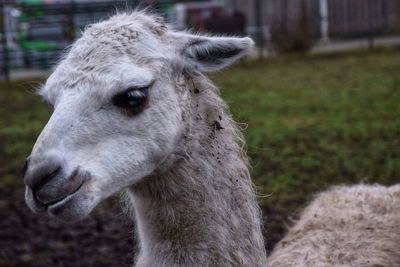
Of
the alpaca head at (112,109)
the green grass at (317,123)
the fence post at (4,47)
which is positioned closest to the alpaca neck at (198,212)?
the alpaca head at (112,109)

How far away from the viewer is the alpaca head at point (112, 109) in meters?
2.99

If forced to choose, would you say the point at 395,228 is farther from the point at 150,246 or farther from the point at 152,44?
the point at 152,44

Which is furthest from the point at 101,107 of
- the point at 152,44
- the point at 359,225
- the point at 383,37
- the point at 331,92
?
the point at 383,37

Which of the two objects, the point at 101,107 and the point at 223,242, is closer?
the point at 101,107

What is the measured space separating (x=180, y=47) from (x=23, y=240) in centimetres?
393

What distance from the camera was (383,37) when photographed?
28.5m

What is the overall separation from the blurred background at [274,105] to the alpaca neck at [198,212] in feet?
3.51

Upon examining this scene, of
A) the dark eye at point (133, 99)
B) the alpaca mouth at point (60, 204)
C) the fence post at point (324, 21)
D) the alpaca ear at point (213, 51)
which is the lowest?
the fence post at point (324, 21)

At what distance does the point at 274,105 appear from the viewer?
45.4 feet

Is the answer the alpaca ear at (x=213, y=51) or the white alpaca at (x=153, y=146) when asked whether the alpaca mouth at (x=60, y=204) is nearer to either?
the white alpaca at (x=153, y=146)

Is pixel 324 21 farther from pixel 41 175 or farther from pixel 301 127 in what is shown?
pixel 41 175

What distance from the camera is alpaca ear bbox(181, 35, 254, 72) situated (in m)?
3.50

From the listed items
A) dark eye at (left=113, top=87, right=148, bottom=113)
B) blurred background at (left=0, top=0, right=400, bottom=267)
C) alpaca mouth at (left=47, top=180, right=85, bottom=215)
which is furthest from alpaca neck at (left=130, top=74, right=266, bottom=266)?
blurred background at (left=0, top=0, right=400, bottom=267)

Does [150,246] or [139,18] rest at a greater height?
[139,18]
